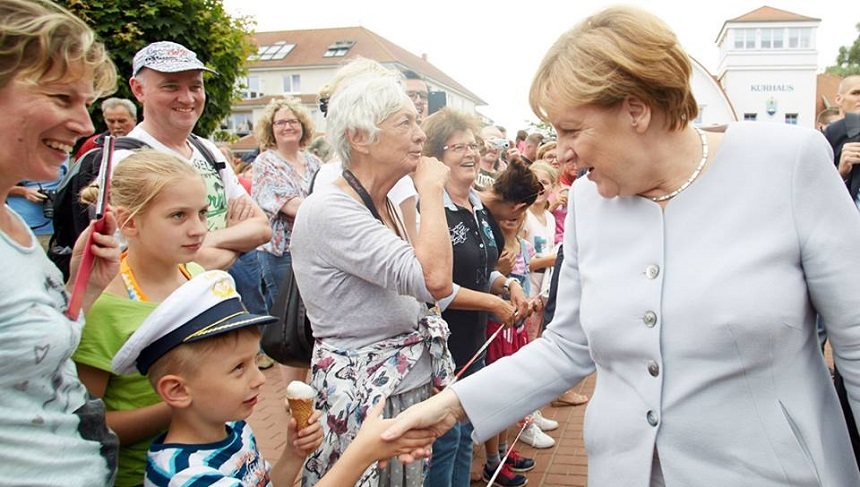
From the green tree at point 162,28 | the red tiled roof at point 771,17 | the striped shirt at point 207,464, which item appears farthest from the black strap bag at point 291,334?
the red tiled roof at point 771,17

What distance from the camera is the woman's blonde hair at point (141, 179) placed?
2.10 m

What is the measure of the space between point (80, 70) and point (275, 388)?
16.3 ft

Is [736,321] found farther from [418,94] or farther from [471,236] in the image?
[418,94]

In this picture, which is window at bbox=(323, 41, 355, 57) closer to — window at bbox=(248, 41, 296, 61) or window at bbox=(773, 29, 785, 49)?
window at bbox=(248, 41, 296, 61)

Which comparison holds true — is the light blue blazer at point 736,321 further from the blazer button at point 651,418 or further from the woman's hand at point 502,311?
the woman's hand at point 502,311

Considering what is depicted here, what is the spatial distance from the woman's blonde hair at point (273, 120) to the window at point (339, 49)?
190ft

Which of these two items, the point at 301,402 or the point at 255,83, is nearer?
the point at 301,402

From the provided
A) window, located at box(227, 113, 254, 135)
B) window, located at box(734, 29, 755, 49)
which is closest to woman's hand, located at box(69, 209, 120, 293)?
window, located at box(227, 113, 254, 135)

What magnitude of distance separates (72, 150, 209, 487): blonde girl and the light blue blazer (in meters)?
1.28

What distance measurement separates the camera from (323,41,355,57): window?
204ft

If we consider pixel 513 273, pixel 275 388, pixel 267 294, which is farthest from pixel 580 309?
pixel 275 388

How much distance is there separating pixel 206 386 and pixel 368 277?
0.71 meters

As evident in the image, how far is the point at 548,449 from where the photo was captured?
15.6ft

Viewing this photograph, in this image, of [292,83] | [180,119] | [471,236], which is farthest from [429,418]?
[292,83]
